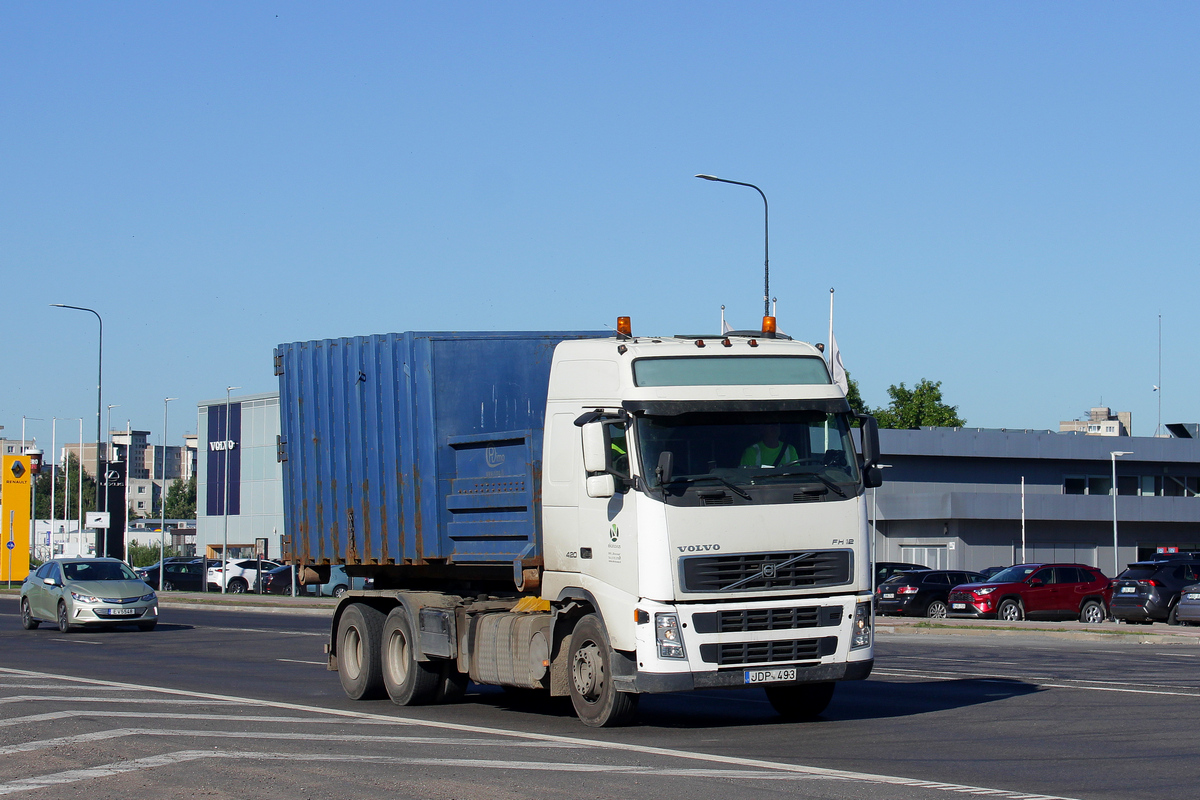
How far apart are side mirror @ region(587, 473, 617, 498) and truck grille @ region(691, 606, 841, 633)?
3.83 feet

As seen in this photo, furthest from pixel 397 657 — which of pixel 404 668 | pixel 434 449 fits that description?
pixel 434 449

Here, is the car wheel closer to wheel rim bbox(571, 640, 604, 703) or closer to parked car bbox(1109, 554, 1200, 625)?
wheel rim bbox(571, 640, 604, 703)

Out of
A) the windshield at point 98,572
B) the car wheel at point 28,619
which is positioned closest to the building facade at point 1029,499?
the windshield at point 98,572

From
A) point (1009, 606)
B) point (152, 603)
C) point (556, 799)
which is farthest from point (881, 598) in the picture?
point (556, 799)

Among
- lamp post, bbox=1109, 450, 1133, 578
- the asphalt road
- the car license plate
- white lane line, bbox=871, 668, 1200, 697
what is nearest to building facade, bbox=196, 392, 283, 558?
lamp post, bbox=1109, 450, 1133, 578

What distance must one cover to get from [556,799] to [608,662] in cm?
325

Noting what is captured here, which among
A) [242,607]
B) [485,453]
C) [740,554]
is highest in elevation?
[485,453]

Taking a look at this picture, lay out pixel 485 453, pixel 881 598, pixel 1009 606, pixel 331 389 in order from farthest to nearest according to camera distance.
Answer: pixel 881 598 → pixel 1009 606 → pixel 331 389 → pixel 485 453

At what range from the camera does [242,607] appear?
1745 inches

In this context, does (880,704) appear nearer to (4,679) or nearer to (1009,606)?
(4,679)

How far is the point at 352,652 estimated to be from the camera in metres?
15.5

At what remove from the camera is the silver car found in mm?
29703

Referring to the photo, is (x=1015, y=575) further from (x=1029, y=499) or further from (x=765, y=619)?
(x=1029, y=499)

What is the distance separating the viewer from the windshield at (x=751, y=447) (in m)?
11.4
